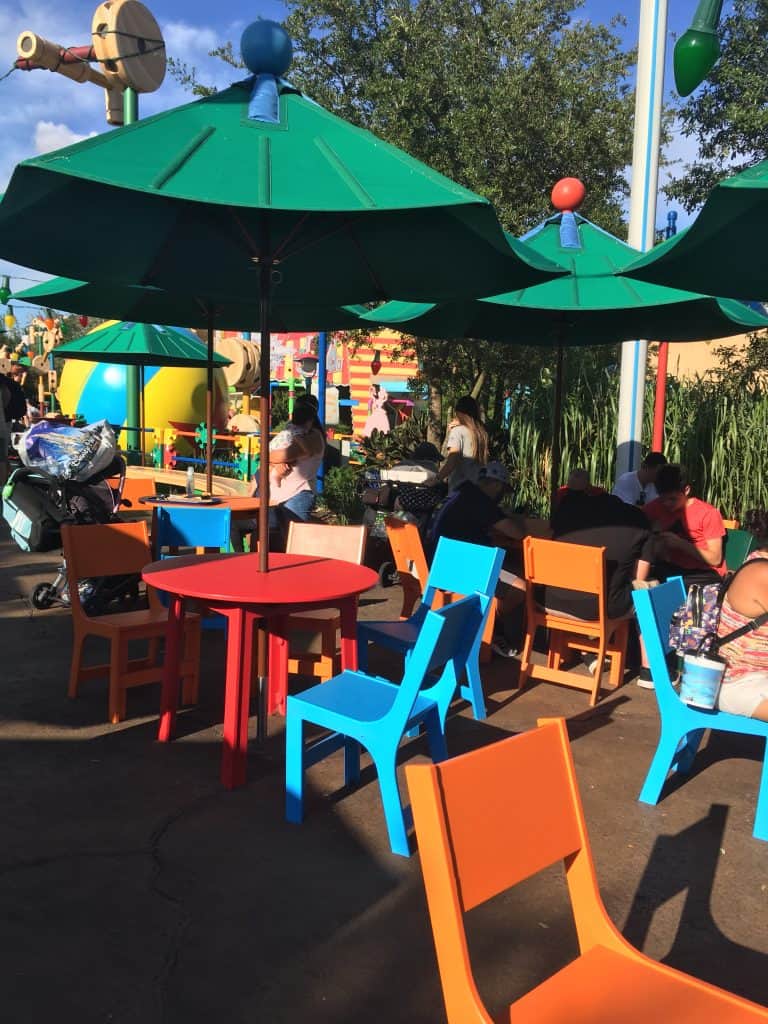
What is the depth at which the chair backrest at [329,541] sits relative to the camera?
4.84 metres

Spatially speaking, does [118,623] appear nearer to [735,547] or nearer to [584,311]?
[584,311]

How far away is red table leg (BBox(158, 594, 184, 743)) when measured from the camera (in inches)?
153

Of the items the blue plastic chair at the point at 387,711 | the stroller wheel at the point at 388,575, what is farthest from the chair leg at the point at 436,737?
the stroller wheel at the point at 388,575

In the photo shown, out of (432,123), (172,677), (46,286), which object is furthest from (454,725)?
(432,123)

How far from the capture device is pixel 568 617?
5047 millimetres

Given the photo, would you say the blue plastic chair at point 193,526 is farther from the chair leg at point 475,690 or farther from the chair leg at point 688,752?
the chair leg at point 688,752

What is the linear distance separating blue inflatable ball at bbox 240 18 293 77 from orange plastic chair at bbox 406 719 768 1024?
3.08 m

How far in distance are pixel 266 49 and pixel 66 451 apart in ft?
12.9

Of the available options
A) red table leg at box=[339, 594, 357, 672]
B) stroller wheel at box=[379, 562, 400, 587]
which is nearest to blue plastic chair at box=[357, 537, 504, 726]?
red table leg at box=[339, 594, 357, 672]

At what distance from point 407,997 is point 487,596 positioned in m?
2.17

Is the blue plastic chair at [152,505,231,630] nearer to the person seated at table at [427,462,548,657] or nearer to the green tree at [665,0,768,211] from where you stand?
the person seated at table at [427,462,548,657]

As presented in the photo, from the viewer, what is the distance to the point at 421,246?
4.37m

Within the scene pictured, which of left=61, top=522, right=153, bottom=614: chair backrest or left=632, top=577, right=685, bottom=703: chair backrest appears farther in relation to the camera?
left=61, top=522, right=153, bottom=614: chair backrest

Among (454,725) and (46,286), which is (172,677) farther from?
(46,286)
